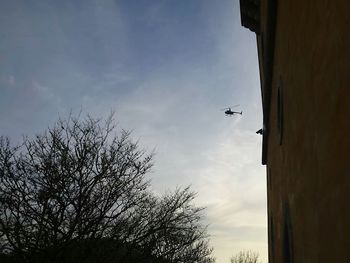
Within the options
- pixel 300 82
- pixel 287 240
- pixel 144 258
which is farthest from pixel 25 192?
pixel 300 82

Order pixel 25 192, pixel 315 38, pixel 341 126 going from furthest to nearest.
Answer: pixel 25 192
pixel 315 38
pixel 341 126

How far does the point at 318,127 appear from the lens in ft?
14.6

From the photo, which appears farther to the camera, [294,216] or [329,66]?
[294,216]

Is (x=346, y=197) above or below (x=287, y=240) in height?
below

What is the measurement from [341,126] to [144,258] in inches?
371

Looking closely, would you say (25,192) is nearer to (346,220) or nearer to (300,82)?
(300,82)

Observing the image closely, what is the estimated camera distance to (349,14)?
11.1 feet

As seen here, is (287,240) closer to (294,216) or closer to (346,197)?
(294,216)

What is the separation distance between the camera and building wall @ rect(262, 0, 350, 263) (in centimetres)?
358

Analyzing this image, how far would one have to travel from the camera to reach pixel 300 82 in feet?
18.0

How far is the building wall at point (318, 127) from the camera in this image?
11.7 ft

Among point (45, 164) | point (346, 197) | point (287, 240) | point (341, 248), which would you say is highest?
point (45, 164)

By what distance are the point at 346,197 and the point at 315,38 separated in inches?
68.7

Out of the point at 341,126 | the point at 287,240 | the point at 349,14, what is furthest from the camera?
the point at 287,240
